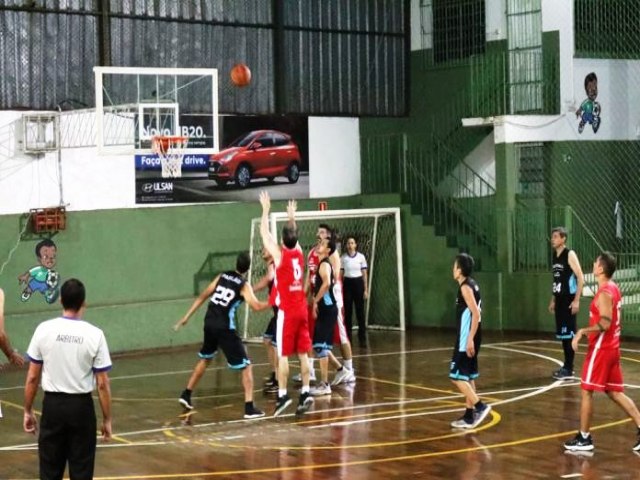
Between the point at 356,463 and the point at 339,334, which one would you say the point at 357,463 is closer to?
the point at 356,463

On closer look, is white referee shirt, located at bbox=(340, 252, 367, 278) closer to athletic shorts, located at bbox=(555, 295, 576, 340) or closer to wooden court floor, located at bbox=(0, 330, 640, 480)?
wooden court floor, located at bbox=(0, 330, 640, 480)

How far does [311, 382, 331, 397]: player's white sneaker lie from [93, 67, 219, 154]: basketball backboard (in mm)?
5149

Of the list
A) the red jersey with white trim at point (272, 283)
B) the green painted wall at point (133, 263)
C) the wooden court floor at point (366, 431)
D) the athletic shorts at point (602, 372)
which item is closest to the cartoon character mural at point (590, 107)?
the wooden court floor at point (366, 431)

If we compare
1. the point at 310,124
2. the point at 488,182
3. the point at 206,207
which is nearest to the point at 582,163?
the point at 488,182

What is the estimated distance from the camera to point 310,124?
2475cm

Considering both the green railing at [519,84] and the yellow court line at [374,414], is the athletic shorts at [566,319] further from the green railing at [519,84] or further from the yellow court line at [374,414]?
the green railing at [519,84]

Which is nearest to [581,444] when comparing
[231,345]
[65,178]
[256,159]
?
[231,345]

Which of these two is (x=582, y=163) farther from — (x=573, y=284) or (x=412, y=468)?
(x=412, y=468)

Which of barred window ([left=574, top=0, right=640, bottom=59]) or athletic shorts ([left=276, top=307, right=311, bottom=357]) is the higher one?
barred window ([left=574, top=0, right=640, bottom=59])

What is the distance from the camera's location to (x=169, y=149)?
758 inches

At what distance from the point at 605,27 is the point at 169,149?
10351 millimetres

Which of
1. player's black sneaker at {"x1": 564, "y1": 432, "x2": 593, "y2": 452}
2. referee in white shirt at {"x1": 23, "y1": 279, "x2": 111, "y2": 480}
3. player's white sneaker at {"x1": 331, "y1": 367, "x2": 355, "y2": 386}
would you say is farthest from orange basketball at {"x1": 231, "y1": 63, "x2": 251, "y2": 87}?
referee in white shirt at {"x1": 23, "y1": 279, "x2": 111, "y2": 480}

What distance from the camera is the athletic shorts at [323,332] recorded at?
16016mm

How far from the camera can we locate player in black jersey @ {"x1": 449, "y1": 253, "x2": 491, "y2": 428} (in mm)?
13141
